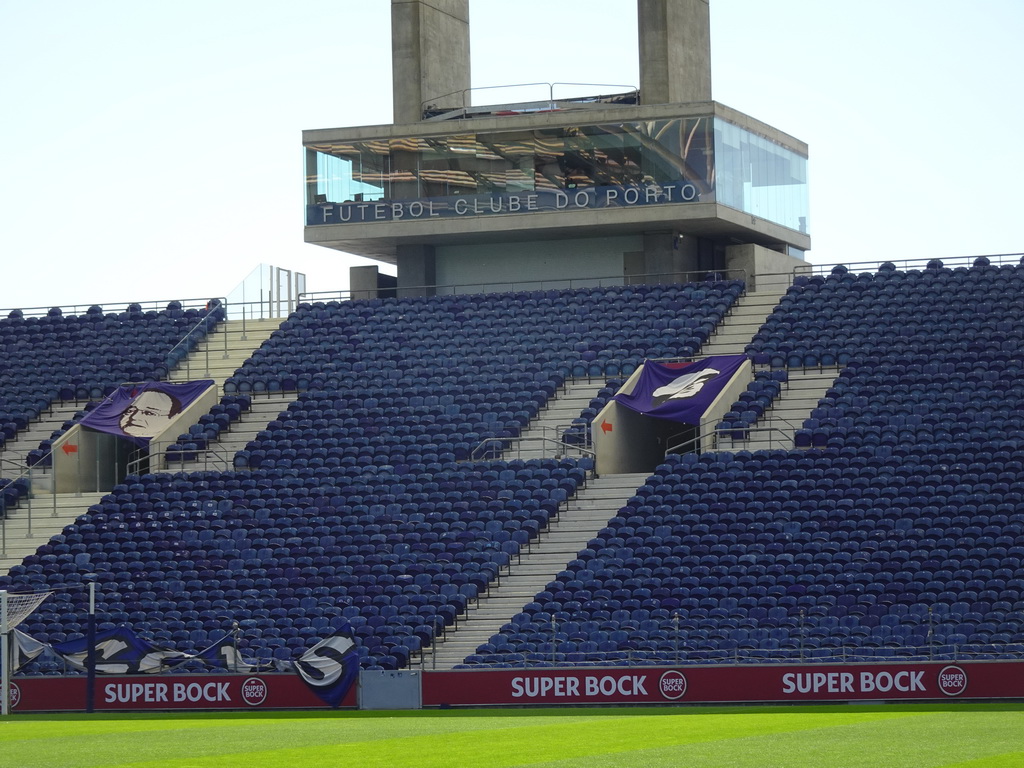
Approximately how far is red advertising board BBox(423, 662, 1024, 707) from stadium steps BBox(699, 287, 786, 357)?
14207 millimetres

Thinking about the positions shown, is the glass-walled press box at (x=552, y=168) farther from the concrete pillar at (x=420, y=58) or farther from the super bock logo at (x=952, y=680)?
the super bock logo at (x=952, y=680)

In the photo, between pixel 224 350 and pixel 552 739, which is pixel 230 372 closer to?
pixel 224 350

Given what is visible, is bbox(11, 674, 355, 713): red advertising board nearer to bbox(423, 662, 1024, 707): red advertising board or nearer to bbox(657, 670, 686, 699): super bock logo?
bbox(423, 662, 1024, 707): red advertising board

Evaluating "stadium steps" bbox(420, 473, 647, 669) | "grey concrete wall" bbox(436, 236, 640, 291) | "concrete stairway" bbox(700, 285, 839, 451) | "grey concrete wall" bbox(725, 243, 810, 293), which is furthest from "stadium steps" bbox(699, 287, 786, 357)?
"stadium steps" bbox(420, 473, 647, 669)

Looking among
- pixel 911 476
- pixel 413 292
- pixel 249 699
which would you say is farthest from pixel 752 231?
pixel 249 699

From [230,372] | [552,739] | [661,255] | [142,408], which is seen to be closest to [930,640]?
[552,739]

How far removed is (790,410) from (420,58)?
16019 mm

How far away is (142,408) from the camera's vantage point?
42.2 m

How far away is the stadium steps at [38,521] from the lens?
37.8 meters

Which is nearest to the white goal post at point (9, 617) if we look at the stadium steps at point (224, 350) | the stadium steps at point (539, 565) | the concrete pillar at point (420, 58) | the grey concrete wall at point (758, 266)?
the stadium steps at point (539, 565)

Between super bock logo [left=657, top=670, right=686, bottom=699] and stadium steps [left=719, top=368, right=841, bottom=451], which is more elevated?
stadium steps [left=719, top=368, right=841, bottom=451]

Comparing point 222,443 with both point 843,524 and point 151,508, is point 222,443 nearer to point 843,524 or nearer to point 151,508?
point 151,508

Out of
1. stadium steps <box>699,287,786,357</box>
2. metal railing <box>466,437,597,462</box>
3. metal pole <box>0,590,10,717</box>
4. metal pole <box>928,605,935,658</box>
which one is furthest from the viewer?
stadium steps <box>699,287,786,357</box>

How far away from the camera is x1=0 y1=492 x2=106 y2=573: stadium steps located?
3778cm
